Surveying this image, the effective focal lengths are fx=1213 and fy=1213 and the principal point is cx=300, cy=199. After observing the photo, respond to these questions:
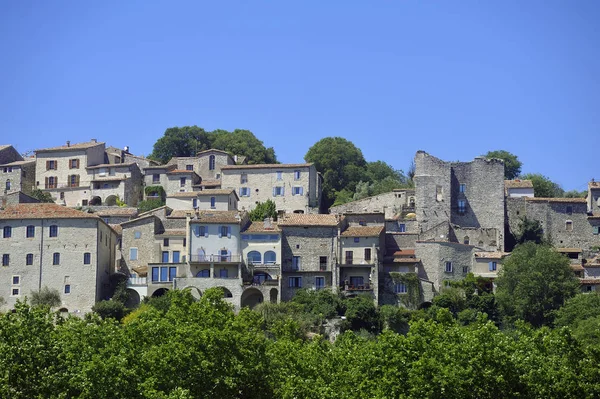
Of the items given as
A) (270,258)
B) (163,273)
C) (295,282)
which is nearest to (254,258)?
(270,258)

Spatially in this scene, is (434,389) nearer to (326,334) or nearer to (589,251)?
(326,334)

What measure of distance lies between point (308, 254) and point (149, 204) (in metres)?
21.3

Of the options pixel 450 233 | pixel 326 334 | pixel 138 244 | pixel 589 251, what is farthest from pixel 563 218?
pixel 138 244

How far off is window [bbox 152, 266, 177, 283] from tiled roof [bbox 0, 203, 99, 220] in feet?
18.1

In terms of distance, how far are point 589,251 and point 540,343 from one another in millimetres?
40911

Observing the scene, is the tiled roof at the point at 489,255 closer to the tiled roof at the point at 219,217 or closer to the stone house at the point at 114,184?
the tiled roof at the point at 219,217

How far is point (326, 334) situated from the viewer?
7912cm

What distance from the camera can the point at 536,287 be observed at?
3164 inches

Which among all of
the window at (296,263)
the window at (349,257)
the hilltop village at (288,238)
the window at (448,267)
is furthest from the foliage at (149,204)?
the window at (448,267)

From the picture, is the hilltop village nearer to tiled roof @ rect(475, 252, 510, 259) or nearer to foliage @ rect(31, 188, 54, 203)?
tiled roof @ rect(475, 252, 510, 259)

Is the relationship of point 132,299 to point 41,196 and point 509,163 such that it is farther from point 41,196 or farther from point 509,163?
point 509,163

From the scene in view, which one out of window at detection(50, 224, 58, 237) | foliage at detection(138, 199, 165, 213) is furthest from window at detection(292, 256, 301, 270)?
foliage at detection(138, 199, 165, 213)

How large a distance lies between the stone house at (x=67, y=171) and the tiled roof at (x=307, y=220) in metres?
24.9

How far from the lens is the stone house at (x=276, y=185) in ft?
329
